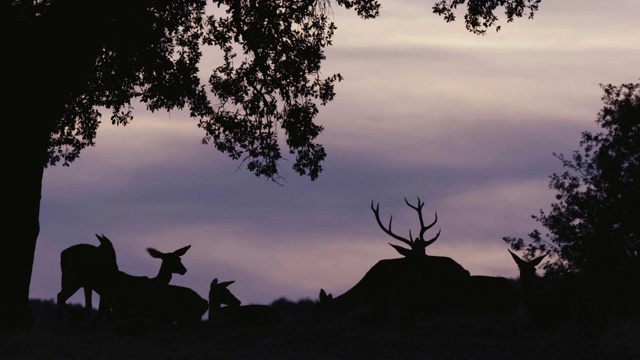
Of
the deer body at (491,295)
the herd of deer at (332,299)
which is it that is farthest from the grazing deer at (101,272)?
the deer body at (491,295)

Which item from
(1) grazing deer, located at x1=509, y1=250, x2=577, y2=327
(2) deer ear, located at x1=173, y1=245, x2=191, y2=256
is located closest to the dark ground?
(1) grazing deer, located at x1=509, y1=250, x2=577, y2=327

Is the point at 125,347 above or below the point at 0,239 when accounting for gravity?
below

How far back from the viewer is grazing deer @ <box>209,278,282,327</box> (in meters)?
18.8

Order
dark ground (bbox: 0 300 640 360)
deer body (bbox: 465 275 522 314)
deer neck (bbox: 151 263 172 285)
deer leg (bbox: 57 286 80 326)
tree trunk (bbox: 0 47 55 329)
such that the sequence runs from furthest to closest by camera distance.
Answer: deer body (bbox: 465 275 522 314) → deer leg (bbox: 57 286 80 326) → deer neck (bbox: 151 263 172 285) → tree trunk (bbox: 0 47 55 329) → dark ground (bbox: 0 300 640 360)

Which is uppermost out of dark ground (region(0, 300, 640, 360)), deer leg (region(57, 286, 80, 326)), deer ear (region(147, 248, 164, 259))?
deer ear (region(147, 248, 164, 259))

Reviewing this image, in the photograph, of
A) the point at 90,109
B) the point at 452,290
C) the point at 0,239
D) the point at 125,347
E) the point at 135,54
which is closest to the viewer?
the point at 125,347

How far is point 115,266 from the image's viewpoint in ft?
62.1

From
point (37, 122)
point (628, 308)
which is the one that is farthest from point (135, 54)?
point (628, 308)

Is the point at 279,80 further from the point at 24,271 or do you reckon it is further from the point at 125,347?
the point at 125,347

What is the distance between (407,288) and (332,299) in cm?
168

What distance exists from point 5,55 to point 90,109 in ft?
19.8

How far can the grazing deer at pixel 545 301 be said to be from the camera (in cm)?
1747

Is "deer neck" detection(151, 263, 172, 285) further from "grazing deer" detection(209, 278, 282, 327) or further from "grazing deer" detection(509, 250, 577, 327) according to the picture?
"grazing deer" detection(509, 250, 577, 327)

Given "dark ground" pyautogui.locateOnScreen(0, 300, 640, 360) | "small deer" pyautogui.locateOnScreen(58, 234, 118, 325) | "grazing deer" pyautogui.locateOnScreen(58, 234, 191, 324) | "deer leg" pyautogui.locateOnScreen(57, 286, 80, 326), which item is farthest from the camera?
"deer leg" pyautogui.locateOnScreen(57, 286, 80, 326)
